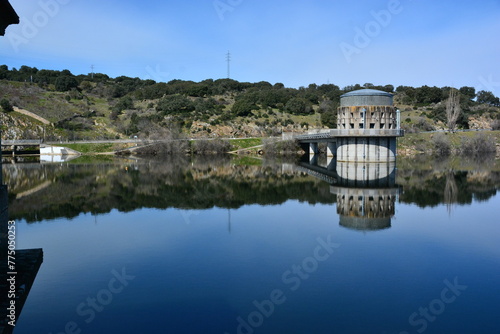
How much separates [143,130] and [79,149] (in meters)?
15.7

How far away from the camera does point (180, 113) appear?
102625mm

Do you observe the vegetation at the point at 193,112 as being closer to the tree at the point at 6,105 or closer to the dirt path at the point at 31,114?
the tree at the point at 6,105

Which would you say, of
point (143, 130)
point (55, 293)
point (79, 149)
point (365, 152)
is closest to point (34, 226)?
point (55, 293)

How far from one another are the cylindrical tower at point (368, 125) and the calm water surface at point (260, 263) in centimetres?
2457

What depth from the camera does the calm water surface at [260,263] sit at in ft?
37.9

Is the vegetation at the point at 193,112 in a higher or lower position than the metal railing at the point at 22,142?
higher

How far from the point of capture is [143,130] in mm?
94812

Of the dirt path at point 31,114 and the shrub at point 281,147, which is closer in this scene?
the shrub at point 281,147

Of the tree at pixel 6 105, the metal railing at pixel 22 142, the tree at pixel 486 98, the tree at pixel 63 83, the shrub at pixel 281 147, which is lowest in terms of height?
the shrub at pixel 281 147

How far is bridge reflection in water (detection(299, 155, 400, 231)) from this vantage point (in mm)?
24094

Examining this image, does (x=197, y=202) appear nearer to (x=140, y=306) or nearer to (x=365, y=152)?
(x=140, y=306)

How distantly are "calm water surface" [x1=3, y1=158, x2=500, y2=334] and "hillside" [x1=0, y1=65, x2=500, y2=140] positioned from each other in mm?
61695

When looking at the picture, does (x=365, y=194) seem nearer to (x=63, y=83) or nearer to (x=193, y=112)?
(x=193, y=112)

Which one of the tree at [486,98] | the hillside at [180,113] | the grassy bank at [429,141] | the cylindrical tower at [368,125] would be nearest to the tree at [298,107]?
the hillside at [180,113]
